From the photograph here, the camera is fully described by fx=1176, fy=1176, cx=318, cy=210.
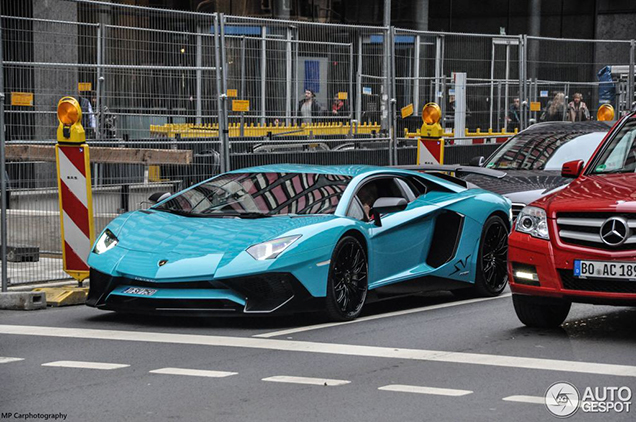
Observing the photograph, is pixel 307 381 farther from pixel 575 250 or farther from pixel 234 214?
pixel 234 214

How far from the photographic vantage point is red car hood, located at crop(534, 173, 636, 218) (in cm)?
812

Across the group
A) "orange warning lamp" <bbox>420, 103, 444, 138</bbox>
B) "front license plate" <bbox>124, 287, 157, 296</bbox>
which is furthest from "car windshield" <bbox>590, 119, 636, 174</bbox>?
"orange warning lamp" <bbox>420, 103, 444, 138</bbox>

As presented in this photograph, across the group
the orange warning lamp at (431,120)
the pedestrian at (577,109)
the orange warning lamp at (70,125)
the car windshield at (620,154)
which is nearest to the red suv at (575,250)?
the car windshield at (620,154)

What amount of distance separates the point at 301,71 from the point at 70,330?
23.0ft

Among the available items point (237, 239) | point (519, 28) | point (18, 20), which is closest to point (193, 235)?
point (237, 239)

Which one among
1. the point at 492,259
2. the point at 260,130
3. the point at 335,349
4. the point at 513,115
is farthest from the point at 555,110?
the point at 335,349

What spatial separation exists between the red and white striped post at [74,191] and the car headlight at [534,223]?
4233mm

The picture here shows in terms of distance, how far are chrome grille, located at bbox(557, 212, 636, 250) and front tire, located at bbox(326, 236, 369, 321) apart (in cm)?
177

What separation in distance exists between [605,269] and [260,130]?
24.2 feet

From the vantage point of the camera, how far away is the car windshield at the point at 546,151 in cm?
1458

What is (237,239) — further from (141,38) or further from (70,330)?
(141,38)

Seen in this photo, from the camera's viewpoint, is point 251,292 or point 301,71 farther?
A: point 301,71

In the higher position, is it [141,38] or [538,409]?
[141,38]

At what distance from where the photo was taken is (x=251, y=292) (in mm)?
8719
